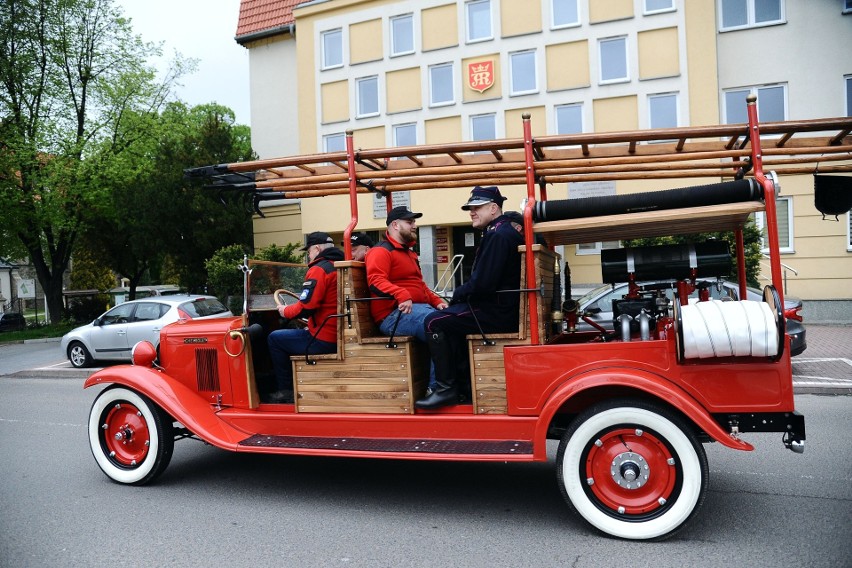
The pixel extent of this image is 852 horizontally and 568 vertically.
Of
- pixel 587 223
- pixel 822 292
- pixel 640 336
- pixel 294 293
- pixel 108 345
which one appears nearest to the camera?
pixel 587 223

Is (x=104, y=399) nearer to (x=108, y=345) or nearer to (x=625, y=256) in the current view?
(x=625, y=256)

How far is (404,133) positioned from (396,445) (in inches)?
709

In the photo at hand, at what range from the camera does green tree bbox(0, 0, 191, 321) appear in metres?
22.3

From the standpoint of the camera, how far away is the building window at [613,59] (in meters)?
18.8

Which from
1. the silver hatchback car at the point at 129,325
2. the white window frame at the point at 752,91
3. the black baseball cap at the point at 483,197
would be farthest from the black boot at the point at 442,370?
the white window frame at the point at 752,91

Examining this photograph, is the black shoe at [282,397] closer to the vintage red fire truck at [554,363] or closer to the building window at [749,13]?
the vintage red fire truck at [554,363]

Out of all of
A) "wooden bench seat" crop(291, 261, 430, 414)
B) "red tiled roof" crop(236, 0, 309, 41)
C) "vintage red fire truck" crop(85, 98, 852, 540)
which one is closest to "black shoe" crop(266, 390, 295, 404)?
"vintage red fire truck" crop(85, 98, 852, 540)

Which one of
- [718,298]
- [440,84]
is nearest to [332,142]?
[440,84]

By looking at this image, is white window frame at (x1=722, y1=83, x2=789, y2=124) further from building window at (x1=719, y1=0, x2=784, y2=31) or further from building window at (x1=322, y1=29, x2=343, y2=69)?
building window at (x1=322, y1=29, x2=343, y2=69)

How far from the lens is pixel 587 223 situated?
406 cm

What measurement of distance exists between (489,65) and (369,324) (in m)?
16.8

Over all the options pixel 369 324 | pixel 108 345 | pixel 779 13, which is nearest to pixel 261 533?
pixel 369 324

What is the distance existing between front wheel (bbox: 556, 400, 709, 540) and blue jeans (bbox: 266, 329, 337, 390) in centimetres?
190

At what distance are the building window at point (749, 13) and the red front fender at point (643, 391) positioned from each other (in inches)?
690
